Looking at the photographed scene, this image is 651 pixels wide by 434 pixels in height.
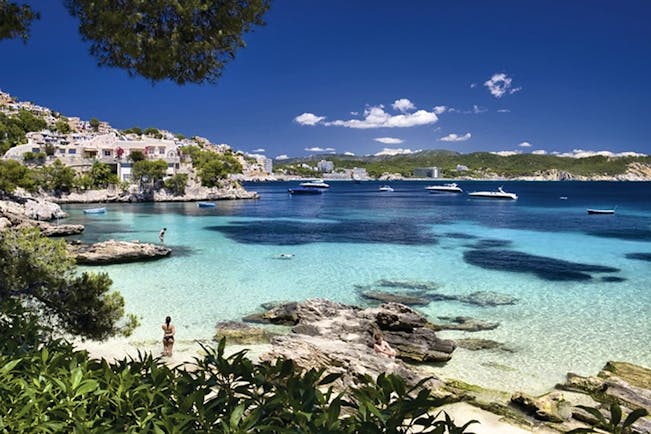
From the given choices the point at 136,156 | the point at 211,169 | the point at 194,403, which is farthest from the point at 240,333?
the point at 136,156

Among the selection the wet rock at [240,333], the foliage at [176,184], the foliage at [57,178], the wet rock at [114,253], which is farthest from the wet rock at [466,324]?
the foliage at [57,178]

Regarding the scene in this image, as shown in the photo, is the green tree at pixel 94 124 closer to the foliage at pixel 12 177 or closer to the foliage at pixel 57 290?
the foliage at pixel 12 177

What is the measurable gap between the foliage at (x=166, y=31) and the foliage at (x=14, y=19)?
740mm

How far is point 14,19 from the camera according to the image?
19.0 ft

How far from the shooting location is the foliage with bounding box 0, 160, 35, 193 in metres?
50.8

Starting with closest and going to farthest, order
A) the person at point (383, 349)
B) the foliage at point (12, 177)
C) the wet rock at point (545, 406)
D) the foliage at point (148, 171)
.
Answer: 1. the wet rock at point (545, 406)
2. the person at point (383, 349)
3. the foliage at point (12, 177)
4. the foliage at point (148, 171)

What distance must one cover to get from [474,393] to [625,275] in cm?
1959

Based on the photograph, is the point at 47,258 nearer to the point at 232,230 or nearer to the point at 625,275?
the point at 625,275

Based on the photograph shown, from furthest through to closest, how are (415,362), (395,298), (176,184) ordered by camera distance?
(176,184) < (395,298) < (415,362)

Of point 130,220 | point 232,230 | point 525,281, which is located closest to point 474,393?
point 525,281

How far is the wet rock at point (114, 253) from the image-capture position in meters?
26.3

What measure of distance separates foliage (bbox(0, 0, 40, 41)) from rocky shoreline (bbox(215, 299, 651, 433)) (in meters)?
7.07

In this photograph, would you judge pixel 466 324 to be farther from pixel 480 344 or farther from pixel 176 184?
pixel 176 184

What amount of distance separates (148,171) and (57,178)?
15.2 meters
